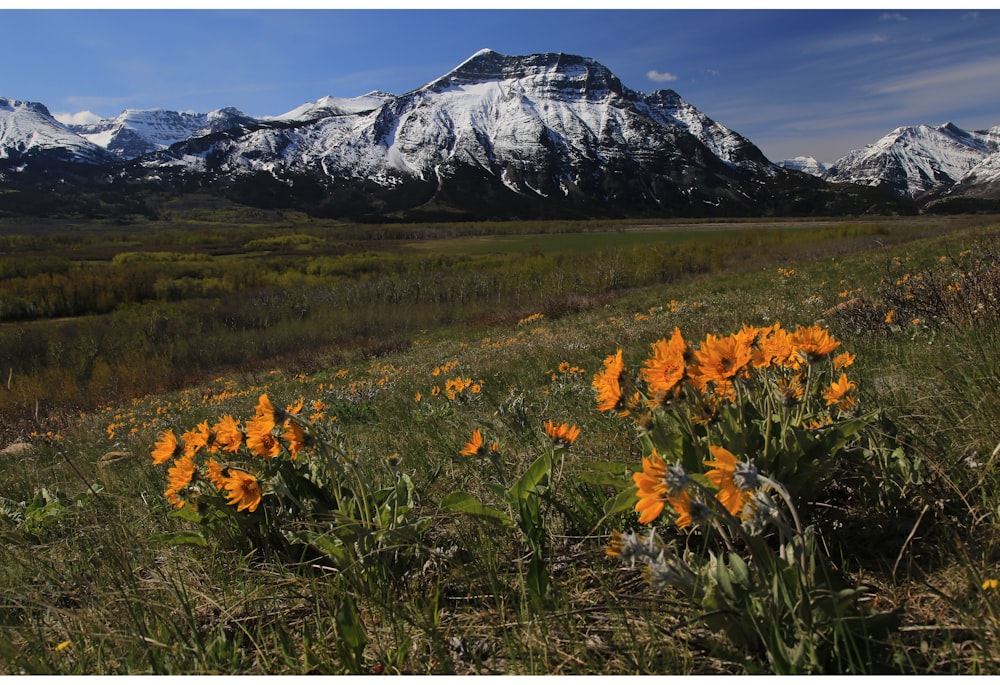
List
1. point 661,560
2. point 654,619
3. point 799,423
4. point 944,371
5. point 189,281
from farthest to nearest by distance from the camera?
1. point 189,281
2. point 944,371
3. point 799,423
4. point 654,619
5. point 661,560

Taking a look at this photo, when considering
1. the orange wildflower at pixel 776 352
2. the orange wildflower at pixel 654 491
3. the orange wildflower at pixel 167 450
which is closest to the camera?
the orange wildflower at pixel 654 491

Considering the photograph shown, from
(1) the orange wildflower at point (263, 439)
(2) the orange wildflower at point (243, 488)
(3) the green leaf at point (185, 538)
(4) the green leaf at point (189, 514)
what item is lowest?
(3) the green leaf at point (185, 538)

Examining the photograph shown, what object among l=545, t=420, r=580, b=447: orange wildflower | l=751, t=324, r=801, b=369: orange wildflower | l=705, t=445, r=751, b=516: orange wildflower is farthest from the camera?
l=545, t=420, r=580, b=447: orange wildflower

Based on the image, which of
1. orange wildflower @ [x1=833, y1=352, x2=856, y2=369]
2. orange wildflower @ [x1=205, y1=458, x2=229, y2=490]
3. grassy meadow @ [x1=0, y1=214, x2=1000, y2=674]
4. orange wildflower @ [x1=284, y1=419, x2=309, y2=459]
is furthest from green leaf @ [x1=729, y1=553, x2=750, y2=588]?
orange wildflower @ [x1=205, y1=458, x2=229, y2=490]

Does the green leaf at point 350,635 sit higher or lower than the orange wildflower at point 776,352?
lower

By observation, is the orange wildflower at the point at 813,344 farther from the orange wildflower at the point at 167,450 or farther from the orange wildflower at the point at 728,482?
the orange wildflower at the point at 167,450

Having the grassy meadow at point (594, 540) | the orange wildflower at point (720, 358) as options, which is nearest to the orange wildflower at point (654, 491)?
the grassy meadow at point (594, 540)

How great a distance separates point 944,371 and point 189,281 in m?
67.1

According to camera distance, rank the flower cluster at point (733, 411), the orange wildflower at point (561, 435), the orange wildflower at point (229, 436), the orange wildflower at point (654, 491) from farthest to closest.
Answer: the orange wildflower at point (229, 436) < the orange wildflower at point (561, 435) < the flower cluster at point (733, 411) < the orange wildflower at point (654, 491)

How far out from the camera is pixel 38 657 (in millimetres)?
1344

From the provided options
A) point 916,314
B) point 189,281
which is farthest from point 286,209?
point 916,314

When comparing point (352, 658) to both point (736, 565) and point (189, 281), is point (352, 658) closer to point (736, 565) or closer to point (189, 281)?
point (736, 565)

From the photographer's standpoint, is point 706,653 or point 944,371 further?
point 944,371

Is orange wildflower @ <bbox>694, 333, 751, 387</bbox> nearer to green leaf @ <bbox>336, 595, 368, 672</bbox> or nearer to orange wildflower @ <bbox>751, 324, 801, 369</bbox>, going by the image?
orange wildflower @ <bbox>751, 324, 801, 369</bbox>
